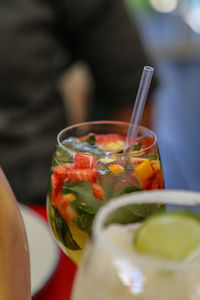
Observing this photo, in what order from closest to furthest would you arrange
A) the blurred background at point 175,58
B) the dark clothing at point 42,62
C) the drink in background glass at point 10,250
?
the drink in background glass at point 10,250
the dark clothing at point 42,62
the blurred background at point 175,58

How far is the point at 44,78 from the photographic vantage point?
4.51 ft

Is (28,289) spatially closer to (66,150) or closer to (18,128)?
(66,150)

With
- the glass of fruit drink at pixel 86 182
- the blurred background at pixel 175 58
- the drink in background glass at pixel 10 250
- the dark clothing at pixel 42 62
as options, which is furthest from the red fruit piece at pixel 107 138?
the blurred background at pixel 175 58

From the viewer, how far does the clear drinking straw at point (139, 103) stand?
1.43 ft

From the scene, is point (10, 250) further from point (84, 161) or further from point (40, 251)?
point (40, 251)

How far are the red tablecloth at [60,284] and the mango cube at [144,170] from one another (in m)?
0.28

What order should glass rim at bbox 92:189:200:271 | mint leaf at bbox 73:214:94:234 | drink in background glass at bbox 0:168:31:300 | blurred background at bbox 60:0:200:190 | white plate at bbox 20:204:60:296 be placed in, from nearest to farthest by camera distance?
glass rim at bbox 92:189:200:271 < drink in background glass at bbox 0:168:31:300 < mint leaf at bbox 73:214:94:234 < white plate at bbox 20:204:60:296 < blurred background at bbox 60:0:200:190

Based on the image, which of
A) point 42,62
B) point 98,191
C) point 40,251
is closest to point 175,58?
point 42,62

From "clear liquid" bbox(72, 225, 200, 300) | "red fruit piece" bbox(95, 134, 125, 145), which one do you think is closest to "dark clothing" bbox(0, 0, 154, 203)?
"red fruit piece" bbox(95, 134, 125, 145)

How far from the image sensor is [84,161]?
0.45 meters

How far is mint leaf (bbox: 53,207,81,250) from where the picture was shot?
454 mm

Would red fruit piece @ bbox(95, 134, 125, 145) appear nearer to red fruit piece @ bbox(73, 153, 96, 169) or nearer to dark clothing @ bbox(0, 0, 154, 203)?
red fruit piece @ bbox(73, 153, 96, 169)

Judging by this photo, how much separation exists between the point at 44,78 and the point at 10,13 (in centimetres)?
21

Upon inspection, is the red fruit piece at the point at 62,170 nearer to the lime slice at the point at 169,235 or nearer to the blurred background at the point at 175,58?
the lime slice at the point at 169,235
